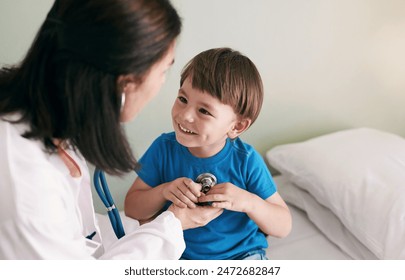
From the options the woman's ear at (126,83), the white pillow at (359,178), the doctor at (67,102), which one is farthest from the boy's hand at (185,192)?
the white pillow at (359,178)

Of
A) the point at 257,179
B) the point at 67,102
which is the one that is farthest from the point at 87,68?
the point at 257,179

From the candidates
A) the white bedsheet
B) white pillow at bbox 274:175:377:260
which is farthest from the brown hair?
white pillow at bbox 274:175:377:260

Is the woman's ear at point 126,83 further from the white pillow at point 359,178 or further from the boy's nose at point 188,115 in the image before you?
the white pillow at point 359,178

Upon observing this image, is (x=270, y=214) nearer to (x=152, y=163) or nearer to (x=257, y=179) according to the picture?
(x=257, y=179)

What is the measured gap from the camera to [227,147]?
1.07 meters

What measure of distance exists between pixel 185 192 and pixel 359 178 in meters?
0.62

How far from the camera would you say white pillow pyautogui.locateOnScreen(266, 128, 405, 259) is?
1.17 metres

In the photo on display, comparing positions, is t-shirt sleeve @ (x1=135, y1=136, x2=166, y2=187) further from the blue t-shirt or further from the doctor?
the doctor

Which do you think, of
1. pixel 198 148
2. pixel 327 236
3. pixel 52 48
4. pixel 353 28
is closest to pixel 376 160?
pixel 327 236

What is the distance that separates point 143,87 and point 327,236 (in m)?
0.89

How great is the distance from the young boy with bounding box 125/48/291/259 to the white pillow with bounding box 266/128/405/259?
29 cm

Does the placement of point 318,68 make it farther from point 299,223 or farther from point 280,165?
point 299,223

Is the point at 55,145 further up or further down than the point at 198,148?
further up

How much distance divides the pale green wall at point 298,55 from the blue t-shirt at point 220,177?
308 millimetres
